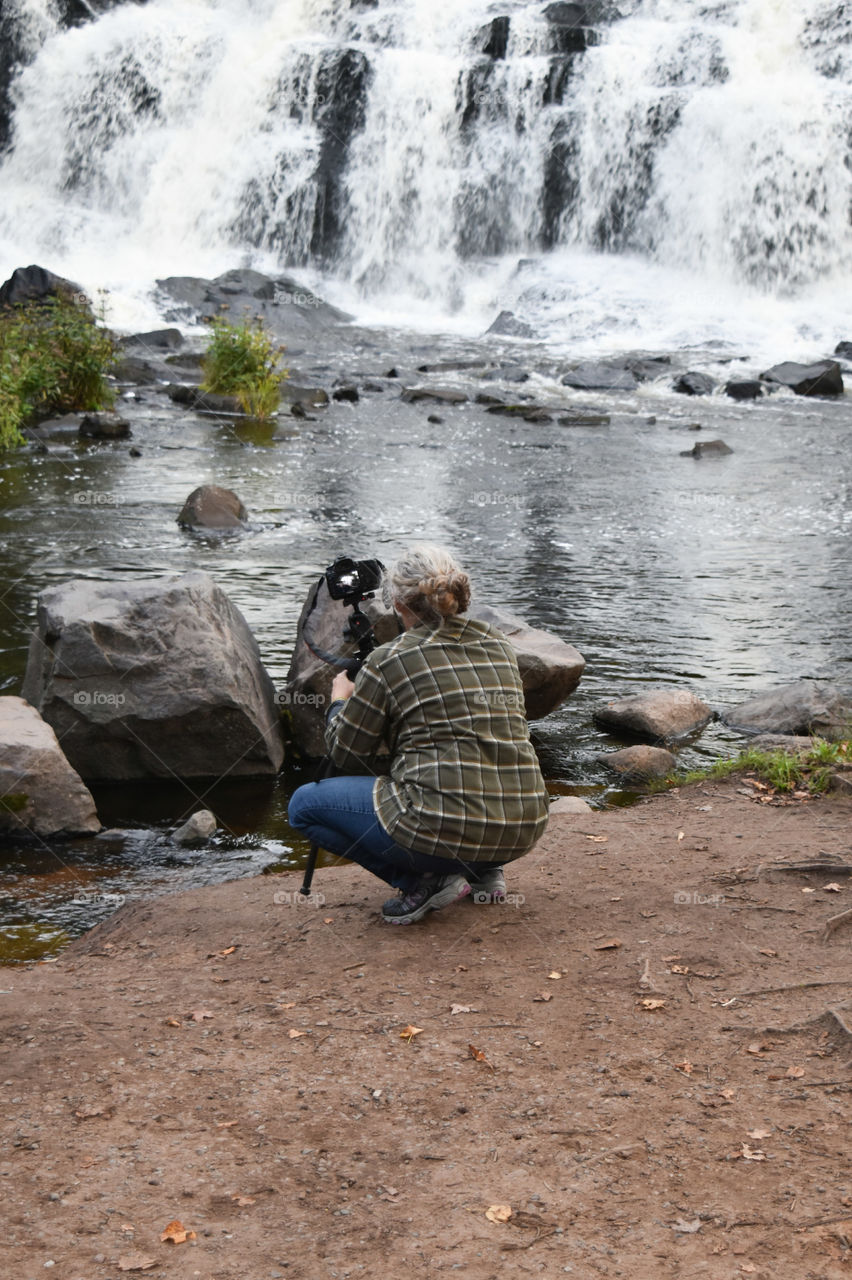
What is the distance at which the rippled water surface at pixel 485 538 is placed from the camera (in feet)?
23.7

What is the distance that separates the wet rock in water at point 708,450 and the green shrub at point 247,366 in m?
5.83

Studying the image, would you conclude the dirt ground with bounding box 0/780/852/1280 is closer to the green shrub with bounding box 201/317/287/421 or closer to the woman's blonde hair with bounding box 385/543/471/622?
the woman's blonde hair with bounding box 385/543/471/622

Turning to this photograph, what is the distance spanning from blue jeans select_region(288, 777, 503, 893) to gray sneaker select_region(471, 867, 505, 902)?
7cm

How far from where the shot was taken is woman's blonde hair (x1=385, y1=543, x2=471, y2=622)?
464cm

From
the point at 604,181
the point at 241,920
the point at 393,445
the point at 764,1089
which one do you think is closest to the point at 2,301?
the point at 393,445

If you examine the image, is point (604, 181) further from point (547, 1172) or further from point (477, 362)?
point (547, 1172)

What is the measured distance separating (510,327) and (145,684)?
21402 millimetres

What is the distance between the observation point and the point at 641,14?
32469 millimetres

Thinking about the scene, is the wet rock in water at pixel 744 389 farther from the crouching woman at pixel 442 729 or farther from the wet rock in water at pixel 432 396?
the crouching woman at pixel 442 729

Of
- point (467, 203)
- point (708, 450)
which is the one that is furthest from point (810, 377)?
point (467, 203)

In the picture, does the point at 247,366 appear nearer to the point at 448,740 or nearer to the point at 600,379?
the point at 600,379

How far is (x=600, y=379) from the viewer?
22250 millimetres

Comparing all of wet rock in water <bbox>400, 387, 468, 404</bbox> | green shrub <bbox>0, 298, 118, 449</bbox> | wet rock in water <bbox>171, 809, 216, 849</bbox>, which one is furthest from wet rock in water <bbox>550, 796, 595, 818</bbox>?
wet rock in water <bbox>400, 387, 468, 404</bbox>

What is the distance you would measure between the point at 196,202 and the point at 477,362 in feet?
36.4
